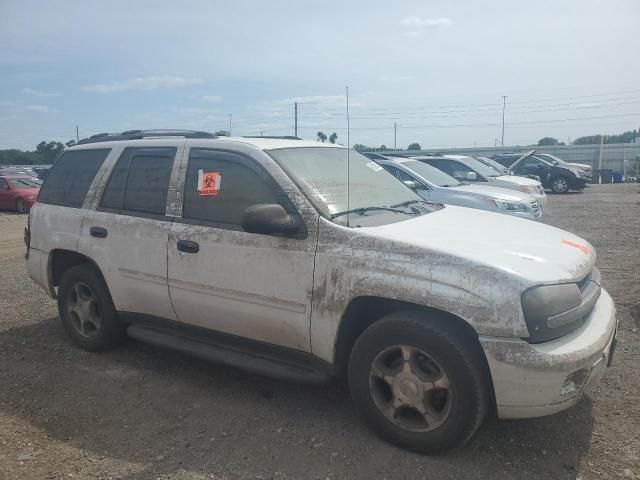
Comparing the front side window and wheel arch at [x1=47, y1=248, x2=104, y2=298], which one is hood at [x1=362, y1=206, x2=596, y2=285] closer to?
the front side window

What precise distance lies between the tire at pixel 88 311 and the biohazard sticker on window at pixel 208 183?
1.36 m

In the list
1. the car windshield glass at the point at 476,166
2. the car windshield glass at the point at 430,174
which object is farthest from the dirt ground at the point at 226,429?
the car windshield glass at the point at 476,166

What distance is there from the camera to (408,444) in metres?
3.05

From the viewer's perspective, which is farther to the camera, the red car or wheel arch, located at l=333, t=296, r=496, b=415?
the red car

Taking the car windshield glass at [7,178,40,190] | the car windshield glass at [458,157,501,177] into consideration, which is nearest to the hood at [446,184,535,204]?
the car windshield glass at [458,157,501,177]

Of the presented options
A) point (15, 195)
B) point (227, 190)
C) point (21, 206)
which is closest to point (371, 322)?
point (227, 190)

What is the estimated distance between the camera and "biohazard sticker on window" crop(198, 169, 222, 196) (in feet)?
12.6

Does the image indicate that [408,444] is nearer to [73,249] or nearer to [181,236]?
[181,236]

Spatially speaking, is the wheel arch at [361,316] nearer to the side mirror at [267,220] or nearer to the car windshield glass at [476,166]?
the side mirror at [267,220]

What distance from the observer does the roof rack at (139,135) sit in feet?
14.2

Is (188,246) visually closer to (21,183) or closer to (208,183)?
(208,183)

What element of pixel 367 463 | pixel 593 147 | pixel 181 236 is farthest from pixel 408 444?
pixel 593 147

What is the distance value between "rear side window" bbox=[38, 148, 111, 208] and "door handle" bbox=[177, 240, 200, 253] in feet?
4.48

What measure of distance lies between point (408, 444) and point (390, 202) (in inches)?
67.4
